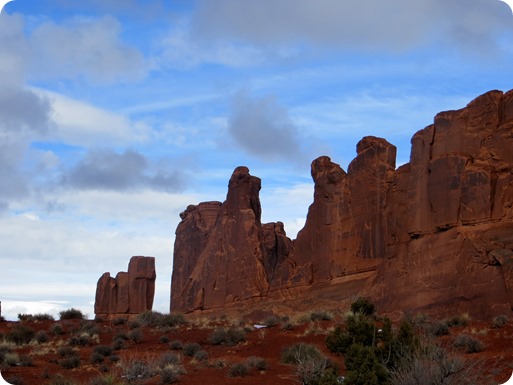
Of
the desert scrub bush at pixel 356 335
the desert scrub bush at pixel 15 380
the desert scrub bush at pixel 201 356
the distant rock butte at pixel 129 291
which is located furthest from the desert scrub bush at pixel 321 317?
the distant rock butte at pixel 129 291

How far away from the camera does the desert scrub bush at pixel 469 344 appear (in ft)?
83.9

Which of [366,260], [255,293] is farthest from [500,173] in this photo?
[255,293]

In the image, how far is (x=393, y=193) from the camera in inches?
1789

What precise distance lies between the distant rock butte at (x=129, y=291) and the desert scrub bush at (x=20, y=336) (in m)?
33.2

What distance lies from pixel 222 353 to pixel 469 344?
9.27 m

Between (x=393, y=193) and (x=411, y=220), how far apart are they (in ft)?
16.2

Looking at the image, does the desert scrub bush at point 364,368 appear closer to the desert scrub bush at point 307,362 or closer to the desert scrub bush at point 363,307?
the desert scrub bush at point 307,362

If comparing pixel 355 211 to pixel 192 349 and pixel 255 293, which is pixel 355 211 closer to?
pixel 255 293

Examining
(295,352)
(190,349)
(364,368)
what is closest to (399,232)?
(190,349)

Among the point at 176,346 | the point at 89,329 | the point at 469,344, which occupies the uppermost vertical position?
the point at 89,329

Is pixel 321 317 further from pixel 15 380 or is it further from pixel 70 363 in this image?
pixel 15 380

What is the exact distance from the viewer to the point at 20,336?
37.4 metres

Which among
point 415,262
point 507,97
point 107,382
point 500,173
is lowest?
point 107,382

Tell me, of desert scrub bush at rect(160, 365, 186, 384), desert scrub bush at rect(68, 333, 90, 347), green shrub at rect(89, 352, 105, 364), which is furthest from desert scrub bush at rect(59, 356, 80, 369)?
desert scrub bush at rect(68, 333, 90, 347)
